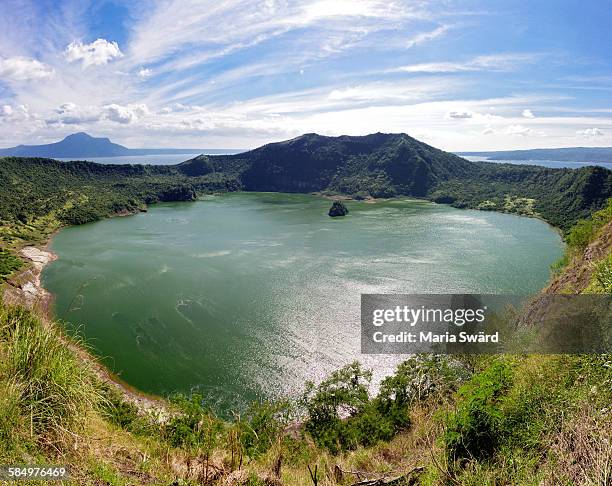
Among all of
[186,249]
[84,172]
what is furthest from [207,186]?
[186,249]

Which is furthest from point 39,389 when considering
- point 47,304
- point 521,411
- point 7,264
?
point 7,264

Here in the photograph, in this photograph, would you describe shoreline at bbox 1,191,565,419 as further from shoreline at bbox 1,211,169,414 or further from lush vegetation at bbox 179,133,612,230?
lush vegetation at bbox 179,133,612,230

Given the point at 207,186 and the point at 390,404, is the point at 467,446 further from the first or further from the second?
the point at 207,186

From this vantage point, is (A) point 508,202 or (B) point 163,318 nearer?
(B) point 163,318

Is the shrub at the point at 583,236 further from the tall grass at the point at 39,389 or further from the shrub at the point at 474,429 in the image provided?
the tall grass at the point at 39,389

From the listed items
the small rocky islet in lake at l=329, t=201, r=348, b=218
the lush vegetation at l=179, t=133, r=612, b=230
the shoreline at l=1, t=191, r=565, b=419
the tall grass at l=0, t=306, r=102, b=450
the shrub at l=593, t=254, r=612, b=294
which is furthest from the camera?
the small rocky islet in lake at l=329, t=201, r=348, b=218

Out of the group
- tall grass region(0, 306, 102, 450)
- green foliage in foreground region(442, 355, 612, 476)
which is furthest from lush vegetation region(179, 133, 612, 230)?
tall grass region(0, 306, 102, 450)
